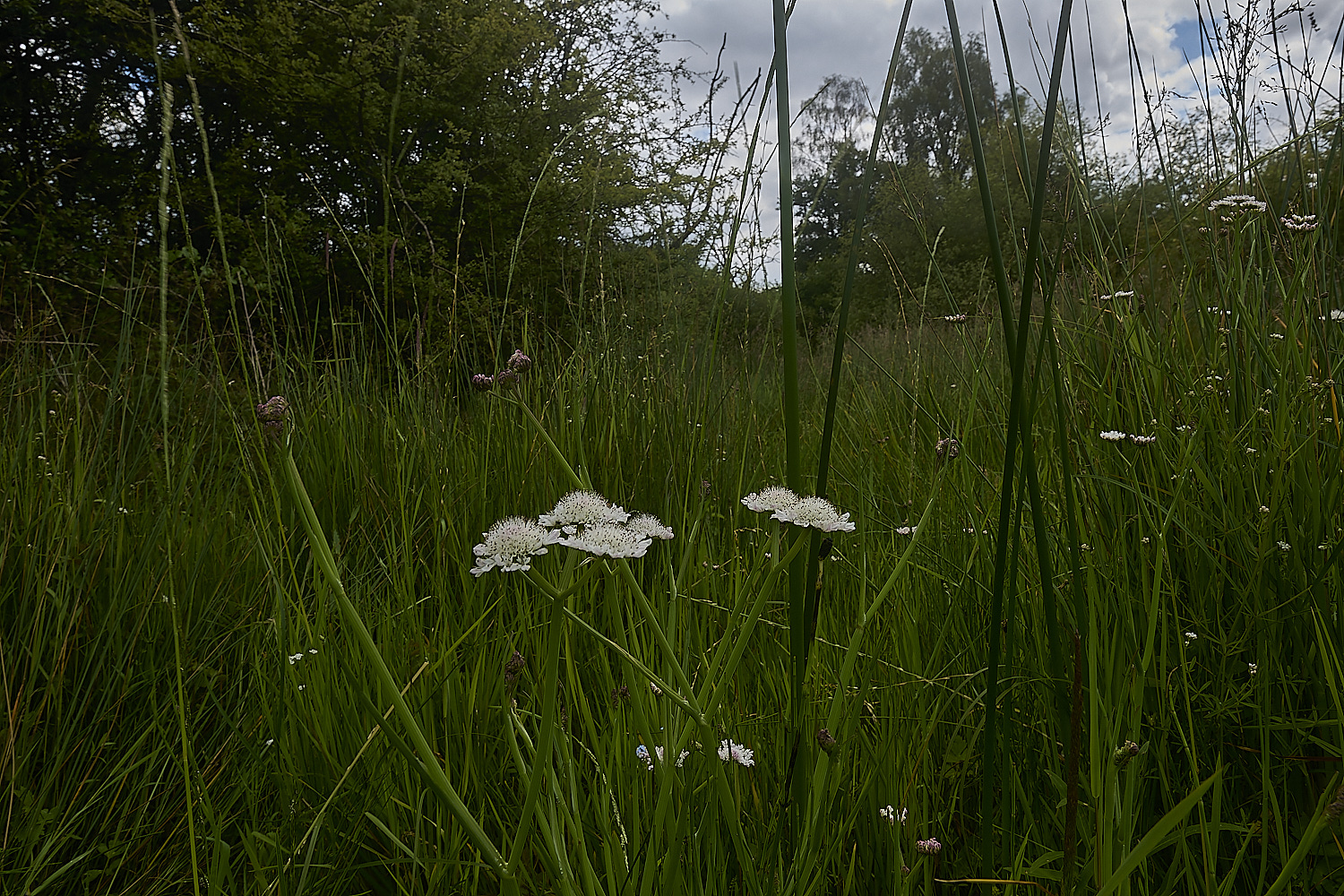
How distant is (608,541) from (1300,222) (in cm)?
195

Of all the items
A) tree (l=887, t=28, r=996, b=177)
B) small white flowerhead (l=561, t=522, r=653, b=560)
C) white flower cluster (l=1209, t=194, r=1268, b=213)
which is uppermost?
tree (l=887, t=28, r=996, b=177)

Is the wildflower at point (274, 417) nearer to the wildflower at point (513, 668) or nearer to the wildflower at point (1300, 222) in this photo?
the wildflower at point (513, 668)

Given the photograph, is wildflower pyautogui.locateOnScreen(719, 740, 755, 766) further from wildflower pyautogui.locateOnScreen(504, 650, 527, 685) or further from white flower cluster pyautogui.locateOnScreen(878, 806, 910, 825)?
wildflower pyautogui.locateOnScreen(504, 650, 527, 685)

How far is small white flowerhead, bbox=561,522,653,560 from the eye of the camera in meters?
0.55

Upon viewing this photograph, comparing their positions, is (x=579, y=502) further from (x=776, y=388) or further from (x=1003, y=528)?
(x=776, y=388)

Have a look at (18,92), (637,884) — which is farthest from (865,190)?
(18,92)

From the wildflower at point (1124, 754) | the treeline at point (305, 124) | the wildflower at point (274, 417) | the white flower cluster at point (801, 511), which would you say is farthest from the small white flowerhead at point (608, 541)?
the treeline at point (305, 124)

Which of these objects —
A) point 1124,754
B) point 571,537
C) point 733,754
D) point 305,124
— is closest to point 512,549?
point 571,537

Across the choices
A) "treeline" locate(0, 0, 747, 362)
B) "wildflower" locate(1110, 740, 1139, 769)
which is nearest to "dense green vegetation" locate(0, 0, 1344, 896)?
"wildflower" locate(1110, 740, 1139, 769)

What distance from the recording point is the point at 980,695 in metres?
1.15

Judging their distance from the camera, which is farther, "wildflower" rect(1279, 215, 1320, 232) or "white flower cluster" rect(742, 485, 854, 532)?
"wildflower" rect(1279, 215, 1320, 232)

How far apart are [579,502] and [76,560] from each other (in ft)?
4.31

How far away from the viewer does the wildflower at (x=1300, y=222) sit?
159cm

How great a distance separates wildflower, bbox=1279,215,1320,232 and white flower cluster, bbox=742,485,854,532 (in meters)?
1.56
